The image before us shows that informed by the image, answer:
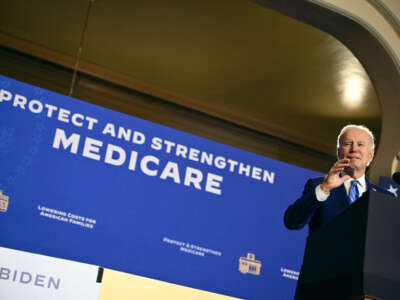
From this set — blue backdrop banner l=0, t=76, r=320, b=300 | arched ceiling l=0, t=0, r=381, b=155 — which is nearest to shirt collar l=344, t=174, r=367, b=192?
blue backdrop banner l=0, t=76, r=320, b=300

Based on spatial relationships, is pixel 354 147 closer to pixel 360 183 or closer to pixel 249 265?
pixel 360 183

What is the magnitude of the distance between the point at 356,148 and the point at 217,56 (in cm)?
310

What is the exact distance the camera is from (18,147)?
2.95 meters

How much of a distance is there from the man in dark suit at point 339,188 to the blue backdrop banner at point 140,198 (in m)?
0.75

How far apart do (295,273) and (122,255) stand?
1.00 meters

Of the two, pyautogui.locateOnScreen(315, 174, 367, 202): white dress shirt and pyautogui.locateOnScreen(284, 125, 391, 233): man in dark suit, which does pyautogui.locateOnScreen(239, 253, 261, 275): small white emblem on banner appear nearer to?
pyautogui.locateOnScreen(284, 125, 391, 233): man in dark suit

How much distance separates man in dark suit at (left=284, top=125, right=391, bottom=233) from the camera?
7.18 feet

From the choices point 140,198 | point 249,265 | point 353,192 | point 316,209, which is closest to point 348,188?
point 353,192

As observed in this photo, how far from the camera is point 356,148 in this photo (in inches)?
97.0

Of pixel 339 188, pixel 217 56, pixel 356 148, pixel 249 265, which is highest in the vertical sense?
pixel 217 56

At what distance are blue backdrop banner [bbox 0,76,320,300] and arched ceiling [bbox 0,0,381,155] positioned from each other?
6.29ft

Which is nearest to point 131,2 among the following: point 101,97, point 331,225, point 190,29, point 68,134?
point 190,29

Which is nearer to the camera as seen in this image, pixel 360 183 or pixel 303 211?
pixel 303 211

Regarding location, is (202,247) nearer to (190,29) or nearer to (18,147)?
(18,147)
